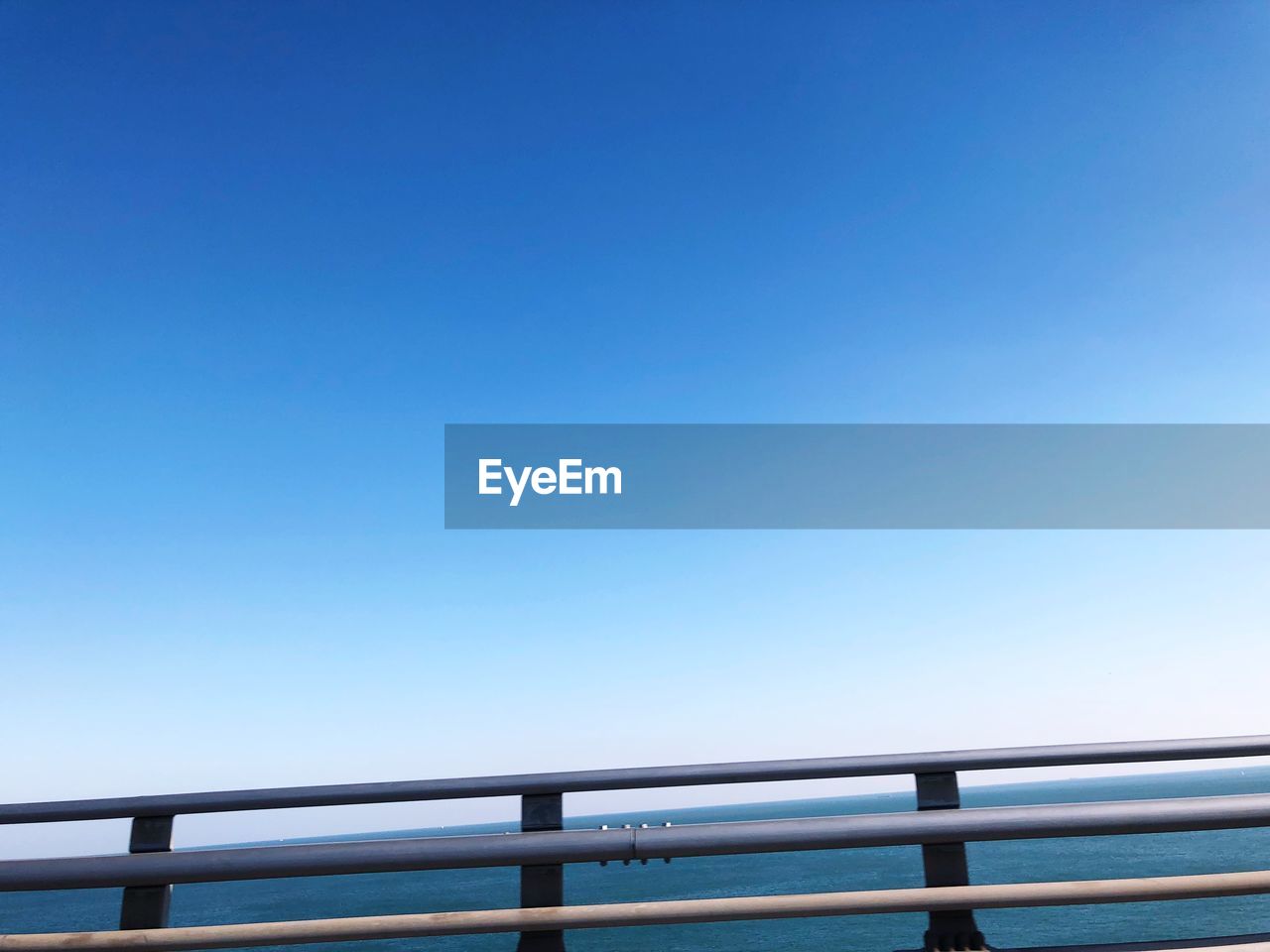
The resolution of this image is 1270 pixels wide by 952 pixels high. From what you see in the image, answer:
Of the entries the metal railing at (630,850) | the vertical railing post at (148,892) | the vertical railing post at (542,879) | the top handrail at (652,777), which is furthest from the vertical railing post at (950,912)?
the vertical railing post at (148,892)

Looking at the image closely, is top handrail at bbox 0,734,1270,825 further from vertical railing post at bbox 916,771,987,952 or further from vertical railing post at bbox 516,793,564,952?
vertical railing post at bbox 916,771,987,952

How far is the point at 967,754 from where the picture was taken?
2918mm

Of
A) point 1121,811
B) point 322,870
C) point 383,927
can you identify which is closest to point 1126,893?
point 1121,811

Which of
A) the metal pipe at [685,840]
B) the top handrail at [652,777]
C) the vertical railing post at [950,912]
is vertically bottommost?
the vertical railing post at [950,912]

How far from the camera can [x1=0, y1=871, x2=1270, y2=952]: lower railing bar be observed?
2.67 meters

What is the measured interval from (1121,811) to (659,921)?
143cm

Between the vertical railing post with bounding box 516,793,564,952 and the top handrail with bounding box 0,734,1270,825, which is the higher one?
the top handrail with bounding box 0,734,1270,825

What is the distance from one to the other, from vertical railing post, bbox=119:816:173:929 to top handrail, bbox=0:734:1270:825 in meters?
0.05

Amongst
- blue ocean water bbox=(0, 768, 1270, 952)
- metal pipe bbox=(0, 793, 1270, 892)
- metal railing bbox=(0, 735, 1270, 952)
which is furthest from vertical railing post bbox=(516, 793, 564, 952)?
blue ocean water bbox=(0, 768, 1270, 952)

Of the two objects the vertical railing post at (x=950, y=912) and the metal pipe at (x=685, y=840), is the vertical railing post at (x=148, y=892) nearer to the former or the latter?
the metal pipe at (x=685, y=840)

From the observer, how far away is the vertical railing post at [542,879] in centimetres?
282

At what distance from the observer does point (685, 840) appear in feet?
9.09

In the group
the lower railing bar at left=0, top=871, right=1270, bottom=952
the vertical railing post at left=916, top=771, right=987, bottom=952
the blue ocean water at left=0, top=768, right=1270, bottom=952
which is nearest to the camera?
the lower railing bar at left=0, top=871, right=1270, bottom=952

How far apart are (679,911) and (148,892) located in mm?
1692
